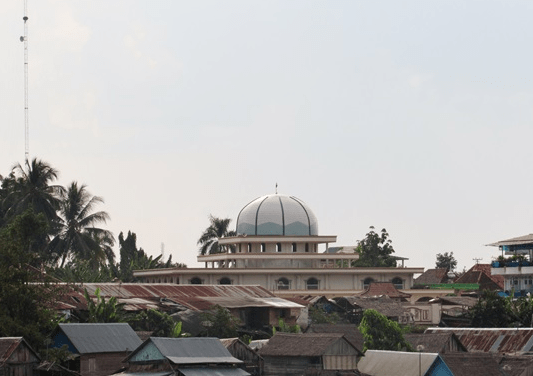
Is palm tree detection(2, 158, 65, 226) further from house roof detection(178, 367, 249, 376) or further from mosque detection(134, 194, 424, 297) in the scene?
house roof detection(178, 367, 249, 376)

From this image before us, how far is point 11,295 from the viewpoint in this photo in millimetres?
50500

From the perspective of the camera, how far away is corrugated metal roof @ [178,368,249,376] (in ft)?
152

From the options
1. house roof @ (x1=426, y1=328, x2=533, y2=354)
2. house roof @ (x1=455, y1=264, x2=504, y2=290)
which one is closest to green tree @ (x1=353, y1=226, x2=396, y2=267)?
house roof @ (x1=455, y1=264, x2=504, y2=290)

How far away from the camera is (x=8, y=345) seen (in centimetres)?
4600

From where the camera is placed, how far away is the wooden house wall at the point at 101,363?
4900 centimetres

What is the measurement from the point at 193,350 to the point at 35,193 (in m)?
32.1

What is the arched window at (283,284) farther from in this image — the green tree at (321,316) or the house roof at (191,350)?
the house roof at (191,350)

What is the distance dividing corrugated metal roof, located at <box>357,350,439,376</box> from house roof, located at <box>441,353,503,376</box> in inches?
28.7

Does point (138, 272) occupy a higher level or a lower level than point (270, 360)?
higher

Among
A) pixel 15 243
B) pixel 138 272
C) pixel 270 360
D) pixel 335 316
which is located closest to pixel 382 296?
pixel 335 316

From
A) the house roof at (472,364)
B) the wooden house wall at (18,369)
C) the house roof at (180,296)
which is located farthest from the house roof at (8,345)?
the house roof at (472,364)

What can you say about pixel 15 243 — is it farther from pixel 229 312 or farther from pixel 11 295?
pixel 229 312

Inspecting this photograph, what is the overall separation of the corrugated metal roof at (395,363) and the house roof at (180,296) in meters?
14.3

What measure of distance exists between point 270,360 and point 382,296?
2693 cm
